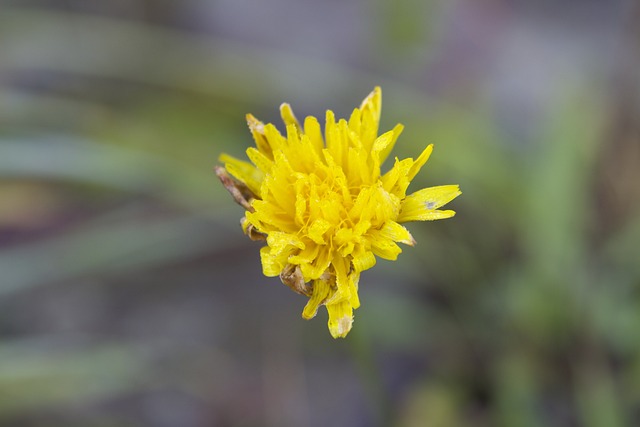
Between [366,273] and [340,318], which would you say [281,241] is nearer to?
[340,318]

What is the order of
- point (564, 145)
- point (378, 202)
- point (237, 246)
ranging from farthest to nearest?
point (237, 246) → point (564, 145) → point (378, 202)

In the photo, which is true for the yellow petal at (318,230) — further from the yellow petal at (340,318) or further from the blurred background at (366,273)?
the blurred background at (366,273)

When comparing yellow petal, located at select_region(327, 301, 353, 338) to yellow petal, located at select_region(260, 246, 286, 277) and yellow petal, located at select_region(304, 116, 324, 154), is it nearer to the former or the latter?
yellow petal, located at select_region(260, 246, 286, 277)

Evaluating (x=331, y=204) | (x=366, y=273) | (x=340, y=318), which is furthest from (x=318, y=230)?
(x=366, y=273)

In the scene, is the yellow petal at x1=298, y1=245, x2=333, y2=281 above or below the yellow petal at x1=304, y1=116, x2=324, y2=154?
below

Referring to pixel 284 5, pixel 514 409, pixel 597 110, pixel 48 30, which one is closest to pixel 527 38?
pixel 597 110

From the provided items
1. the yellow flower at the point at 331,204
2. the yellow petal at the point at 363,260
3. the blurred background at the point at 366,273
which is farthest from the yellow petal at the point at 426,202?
the blurred background at the point at 366,273

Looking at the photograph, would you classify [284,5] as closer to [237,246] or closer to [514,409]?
[237,246]

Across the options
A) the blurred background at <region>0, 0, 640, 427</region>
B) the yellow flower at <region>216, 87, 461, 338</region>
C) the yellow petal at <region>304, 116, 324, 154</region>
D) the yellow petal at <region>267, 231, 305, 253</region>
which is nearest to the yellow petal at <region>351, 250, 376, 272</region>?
the yellow flower at <region>216, 87, 461, 338</region>
